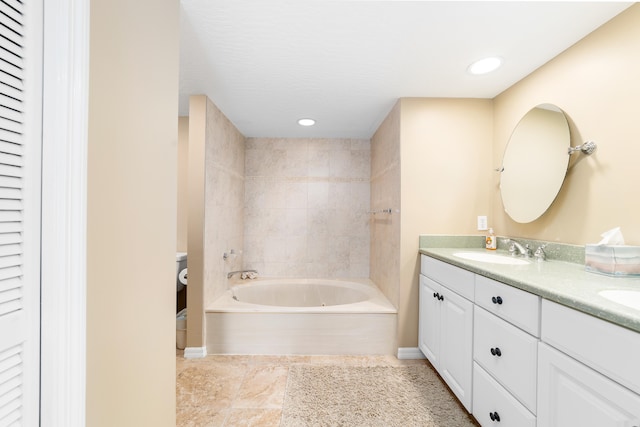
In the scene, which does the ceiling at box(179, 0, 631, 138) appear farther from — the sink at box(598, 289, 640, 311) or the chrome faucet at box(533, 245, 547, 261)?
the sink at box(598, 289, 640, 311)

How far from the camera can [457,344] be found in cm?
163

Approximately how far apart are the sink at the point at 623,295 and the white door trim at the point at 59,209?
163cm

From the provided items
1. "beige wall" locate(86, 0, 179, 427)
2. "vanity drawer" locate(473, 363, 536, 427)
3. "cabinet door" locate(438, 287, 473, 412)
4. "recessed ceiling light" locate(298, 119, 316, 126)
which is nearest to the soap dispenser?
"cabinet door" locate(438, 287, 473, 412)

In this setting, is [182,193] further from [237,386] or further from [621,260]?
[621,260]

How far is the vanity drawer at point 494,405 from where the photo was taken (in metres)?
1.12

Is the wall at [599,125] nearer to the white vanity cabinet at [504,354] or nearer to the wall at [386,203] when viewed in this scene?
the white vanity cabinet at [504,354]

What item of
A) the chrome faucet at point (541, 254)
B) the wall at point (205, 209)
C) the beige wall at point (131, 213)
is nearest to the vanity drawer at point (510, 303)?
the chrome faucet at point (541, 254)

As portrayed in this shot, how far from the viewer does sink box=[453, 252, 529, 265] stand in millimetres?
1723

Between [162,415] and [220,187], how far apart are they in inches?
74.1

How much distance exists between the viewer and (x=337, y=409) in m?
1.65

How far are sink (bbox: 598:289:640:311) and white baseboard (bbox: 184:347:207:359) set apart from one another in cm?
250

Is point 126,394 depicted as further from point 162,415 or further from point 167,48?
point 167,48

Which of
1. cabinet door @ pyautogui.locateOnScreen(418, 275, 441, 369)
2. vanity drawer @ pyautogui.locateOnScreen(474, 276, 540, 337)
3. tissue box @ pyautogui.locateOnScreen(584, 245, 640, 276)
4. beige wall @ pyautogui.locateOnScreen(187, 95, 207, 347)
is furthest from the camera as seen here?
beige wall @ pyautogui.locateOnScreen(187, 95, 207, 347)

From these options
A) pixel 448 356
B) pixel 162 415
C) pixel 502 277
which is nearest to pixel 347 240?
pixel 448 356
